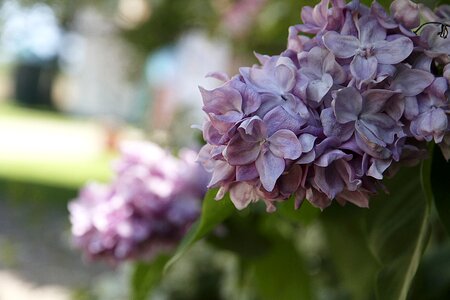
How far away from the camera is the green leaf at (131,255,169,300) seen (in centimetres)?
60

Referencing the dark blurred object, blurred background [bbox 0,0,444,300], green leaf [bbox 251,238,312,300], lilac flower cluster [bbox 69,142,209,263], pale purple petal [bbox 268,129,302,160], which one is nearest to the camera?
pale purple petal [bbox 268,129,302,160]

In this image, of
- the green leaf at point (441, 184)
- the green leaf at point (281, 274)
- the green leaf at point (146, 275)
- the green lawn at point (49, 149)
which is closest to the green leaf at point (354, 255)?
the green leaf at point (281, 274)

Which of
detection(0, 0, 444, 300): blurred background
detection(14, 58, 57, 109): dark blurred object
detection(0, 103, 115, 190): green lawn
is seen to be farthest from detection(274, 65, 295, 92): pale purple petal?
detection(14, 58, 57, 109): dark blurred object

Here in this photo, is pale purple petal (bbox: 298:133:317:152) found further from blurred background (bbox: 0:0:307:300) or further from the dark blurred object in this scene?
the dark blurred object

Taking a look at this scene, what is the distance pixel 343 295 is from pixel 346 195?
0.71 m

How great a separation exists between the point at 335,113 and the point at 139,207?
35 centimetres

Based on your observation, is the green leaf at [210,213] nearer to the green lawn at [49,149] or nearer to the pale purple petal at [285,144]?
the pale purple petal at [285,144]

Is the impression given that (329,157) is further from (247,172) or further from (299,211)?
(299,211)

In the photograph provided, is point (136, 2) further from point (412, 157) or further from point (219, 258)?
point (412, 157)

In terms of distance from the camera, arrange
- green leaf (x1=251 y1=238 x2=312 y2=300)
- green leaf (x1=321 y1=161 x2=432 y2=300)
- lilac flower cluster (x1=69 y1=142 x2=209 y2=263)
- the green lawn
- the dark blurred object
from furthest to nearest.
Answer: the dark blurred object, the green lawn, green leaf (x1=251 y1=238 x2=312 y2=300), lilac flower cluster (x1=69 y1=142 x2=209 y2=263), green leaf (x1=321 y1=161 x2=432 y2=300)

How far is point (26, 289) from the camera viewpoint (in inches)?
Answer: 89.0

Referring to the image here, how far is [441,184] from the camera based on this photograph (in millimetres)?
357

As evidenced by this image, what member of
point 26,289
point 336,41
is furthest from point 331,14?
point 26,289

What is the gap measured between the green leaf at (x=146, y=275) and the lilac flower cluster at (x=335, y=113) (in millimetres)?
319
